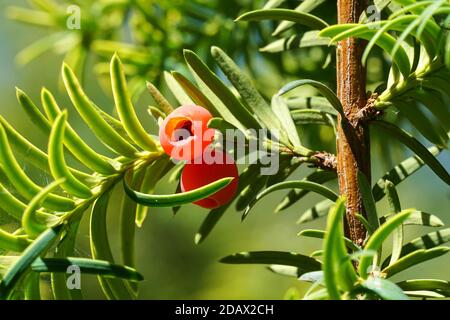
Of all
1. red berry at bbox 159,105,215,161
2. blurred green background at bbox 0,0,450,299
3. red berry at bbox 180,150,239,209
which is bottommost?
red berry at bbox 180,150,239,209

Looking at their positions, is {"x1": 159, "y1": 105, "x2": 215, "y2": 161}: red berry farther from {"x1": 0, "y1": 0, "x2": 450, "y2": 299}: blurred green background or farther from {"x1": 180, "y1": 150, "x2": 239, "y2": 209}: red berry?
{"x1": 0, "y1": 0, "x2": 450, "y2": 299}: blurred green background

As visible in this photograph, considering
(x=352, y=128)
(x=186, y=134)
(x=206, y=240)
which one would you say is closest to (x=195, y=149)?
(x=186, y=134)

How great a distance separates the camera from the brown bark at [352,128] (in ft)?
1.84

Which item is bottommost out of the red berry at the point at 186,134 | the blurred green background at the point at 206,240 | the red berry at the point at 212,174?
the red berry at the point at 212,174

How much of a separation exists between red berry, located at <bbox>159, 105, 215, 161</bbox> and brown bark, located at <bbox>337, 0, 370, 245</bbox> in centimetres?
12

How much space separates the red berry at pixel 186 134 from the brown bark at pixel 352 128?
0.38ft

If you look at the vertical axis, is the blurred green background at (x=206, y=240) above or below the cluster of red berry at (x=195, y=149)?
above

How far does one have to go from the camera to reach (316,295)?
1.43 feet

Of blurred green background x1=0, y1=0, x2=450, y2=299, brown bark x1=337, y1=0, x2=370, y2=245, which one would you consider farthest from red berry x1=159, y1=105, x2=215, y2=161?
blurred green background x1=0, y1=0, x2=450, y2=299

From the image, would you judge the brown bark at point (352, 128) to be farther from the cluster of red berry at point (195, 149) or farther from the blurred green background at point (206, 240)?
the blurred green background at point (206, 240)

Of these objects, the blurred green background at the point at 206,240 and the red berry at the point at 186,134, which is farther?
the blurred green background at the point at 206,240

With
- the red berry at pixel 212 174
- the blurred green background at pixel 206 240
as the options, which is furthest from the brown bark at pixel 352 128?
the blurred green background at pixel 206 240

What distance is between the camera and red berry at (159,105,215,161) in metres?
0.58

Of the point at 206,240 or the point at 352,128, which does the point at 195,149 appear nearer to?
the point at 352,128
